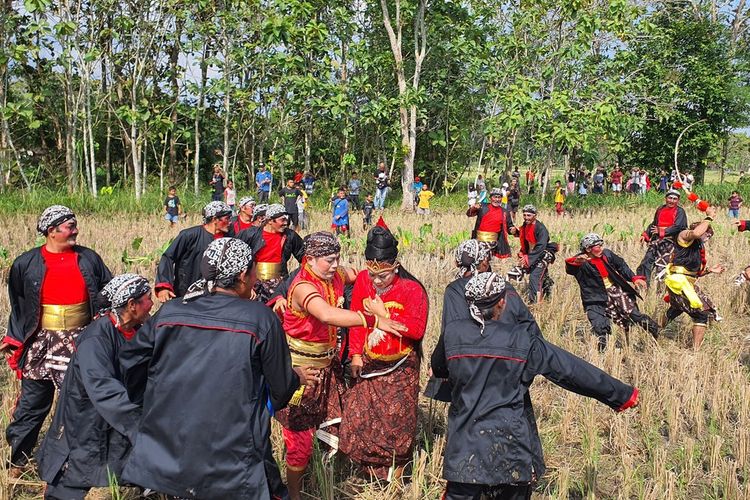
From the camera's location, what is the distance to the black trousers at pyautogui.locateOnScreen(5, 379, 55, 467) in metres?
4.28

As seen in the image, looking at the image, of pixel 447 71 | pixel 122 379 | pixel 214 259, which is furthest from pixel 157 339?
pixel 447 71

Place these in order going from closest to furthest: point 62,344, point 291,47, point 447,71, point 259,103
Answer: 1. point 62,344
2. point 291,47
3. point 259,103
4. point 447,71

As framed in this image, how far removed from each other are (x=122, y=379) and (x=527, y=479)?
2.02 m

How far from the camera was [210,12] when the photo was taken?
65.9 feet

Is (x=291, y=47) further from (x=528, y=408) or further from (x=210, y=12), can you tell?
(x=528, y=408)

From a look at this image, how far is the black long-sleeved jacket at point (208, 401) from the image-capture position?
274 centimetres

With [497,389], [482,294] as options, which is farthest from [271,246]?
[497,389]

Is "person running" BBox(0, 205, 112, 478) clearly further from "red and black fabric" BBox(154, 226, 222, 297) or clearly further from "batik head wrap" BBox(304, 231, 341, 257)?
"batik head wrap" BBox(304, 231, 341, 257)

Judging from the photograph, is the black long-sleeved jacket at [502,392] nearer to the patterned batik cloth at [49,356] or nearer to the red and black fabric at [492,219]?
the patterned batik cloth at [49,356]

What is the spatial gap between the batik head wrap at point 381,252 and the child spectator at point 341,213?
1045 centimetres

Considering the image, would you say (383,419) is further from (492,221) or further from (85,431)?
(492,221)

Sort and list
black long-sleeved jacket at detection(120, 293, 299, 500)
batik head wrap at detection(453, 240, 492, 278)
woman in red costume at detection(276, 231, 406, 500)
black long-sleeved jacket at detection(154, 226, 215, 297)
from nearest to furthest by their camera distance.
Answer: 1. black long-sleeved jacket at detection(120, 293, 299, 500)
2. woman in red costume at detection(276, 231, 406, 500)
3. batik head wrap at detection(453, 240, 492, 278)
4. black long-sleeved jacket at detection(154, 226, 215, 297)

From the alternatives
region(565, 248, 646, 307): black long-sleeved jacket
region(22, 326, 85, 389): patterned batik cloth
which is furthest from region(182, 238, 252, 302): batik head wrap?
region(565, 248, 646, 307): black long-sleeved jacket

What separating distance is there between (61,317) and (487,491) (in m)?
3.02
